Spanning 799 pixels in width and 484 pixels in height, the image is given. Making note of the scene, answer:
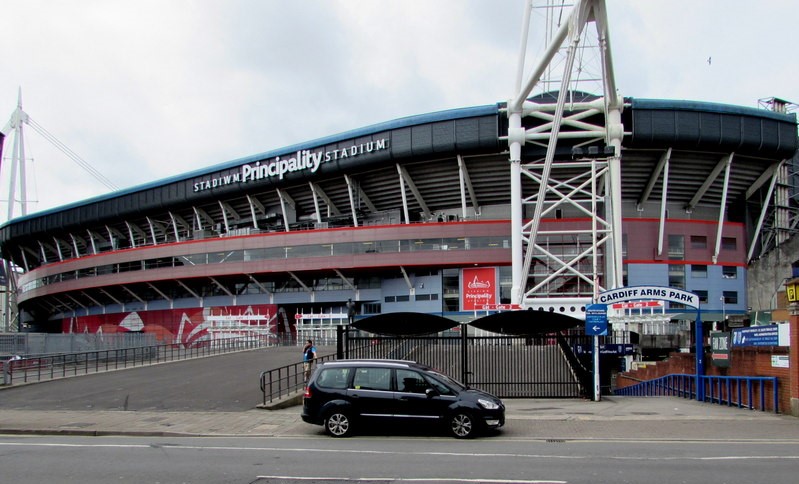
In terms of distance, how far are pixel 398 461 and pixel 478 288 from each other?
48.2 m

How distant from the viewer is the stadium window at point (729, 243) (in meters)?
59.6

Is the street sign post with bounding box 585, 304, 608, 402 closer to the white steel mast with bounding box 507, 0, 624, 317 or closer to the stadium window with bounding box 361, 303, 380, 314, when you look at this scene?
the white steel mast with bounding box 507, 0, 624, 317

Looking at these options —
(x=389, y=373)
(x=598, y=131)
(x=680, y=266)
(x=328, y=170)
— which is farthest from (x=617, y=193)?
(x=389, y=373)

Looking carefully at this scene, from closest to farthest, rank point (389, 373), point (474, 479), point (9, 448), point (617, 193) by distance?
point (474, 479) → point (9, 448) → point (389, 373) → point (617, 193)

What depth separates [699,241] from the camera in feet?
194

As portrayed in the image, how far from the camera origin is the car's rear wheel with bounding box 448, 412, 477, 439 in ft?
47.7

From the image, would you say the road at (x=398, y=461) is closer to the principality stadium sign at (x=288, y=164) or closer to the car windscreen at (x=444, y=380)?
the car windscreen at (x=444, y=380)

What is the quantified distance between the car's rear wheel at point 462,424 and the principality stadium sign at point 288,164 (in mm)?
44589

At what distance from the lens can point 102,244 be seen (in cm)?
8869

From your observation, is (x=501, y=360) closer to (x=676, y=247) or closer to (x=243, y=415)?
(x=243, y=415)

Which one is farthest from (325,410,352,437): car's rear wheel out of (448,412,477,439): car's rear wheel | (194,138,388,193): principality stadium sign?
(194,138,388,193): principality stadium sign

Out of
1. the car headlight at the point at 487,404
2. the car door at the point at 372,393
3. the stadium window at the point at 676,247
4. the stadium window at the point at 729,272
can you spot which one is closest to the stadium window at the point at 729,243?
the stadium window at the point at 729,272

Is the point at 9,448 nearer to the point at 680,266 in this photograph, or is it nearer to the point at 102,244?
the point at 680,266

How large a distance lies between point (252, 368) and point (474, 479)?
24097 mm
